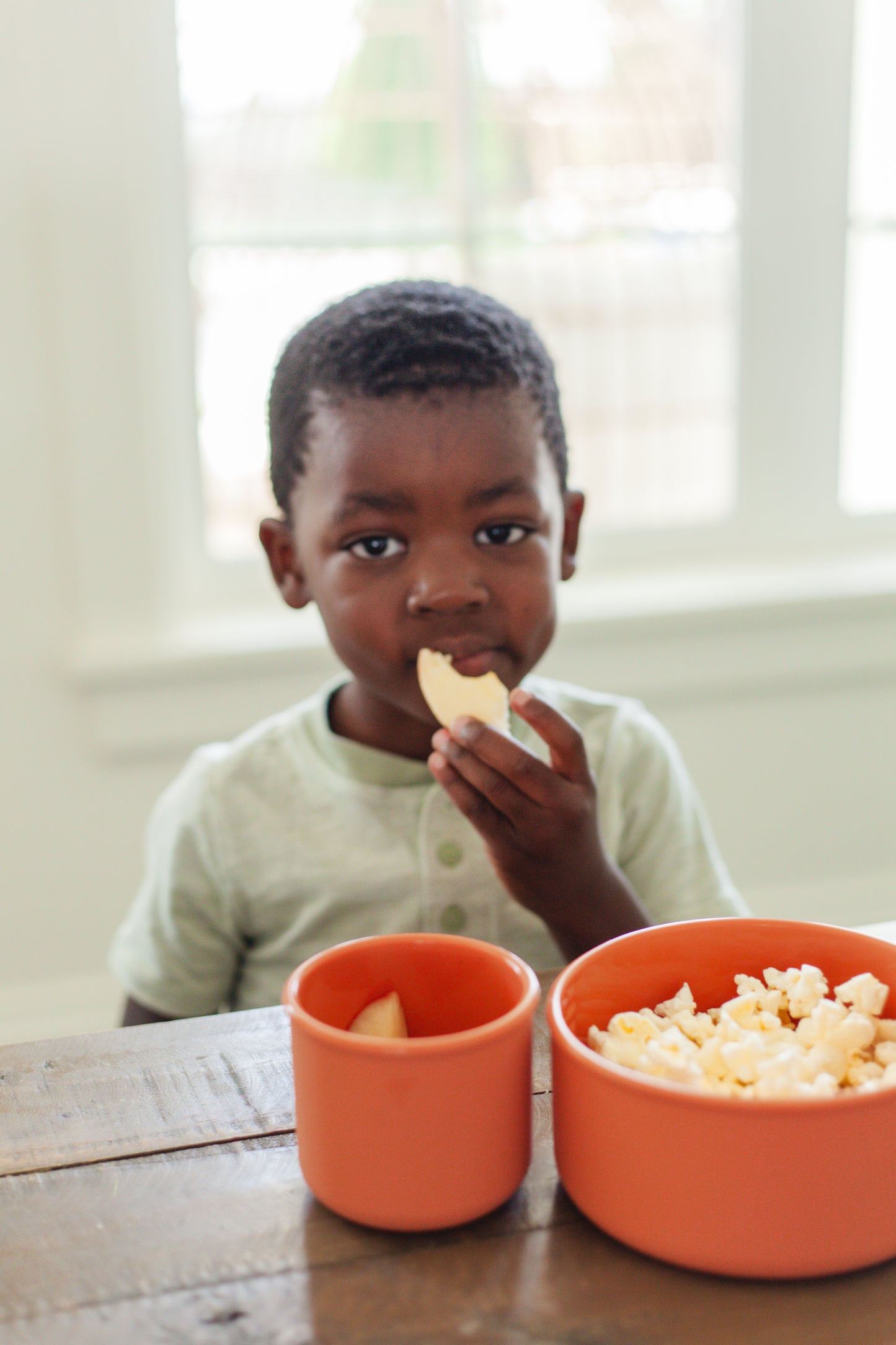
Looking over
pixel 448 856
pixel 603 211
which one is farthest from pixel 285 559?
pixel 603 211

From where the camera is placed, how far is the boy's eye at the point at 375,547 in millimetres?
903

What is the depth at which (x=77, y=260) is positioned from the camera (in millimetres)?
1651

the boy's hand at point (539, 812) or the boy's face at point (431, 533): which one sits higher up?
the boy's face at point (431, 533)

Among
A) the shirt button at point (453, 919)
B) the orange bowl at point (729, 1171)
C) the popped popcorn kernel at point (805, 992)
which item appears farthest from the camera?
the shirt button at point (453, 919)

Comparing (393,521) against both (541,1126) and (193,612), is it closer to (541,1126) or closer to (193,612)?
(541,1126)

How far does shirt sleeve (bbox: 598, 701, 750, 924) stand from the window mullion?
39.4 inches

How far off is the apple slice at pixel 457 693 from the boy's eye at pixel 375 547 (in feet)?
0.24

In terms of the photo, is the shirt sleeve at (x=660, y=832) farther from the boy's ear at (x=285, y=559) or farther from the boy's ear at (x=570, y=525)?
the boy's ear at (x=285, y=559)

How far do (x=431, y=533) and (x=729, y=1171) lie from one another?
52 cm

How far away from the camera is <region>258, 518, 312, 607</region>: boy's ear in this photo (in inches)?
40.5

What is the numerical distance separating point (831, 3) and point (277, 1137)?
Result: 1.80m

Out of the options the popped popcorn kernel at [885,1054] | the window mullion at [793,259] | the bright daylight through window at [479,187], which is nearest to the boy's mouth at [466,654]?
the popped popcorn kernel at [885,1054]

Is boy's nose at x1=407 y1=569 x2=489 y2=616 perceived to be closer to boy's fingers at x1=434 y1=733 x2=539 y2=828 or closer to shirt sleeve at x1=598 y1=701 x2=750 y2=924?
boy's fingers at x1=434 y1=733 x2=539 y2=828

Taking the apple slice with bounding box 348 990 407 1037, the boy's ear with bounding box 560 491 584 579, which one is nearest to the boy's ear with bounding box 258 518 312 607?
the boy's ear with bounding box 560 491 584 579
